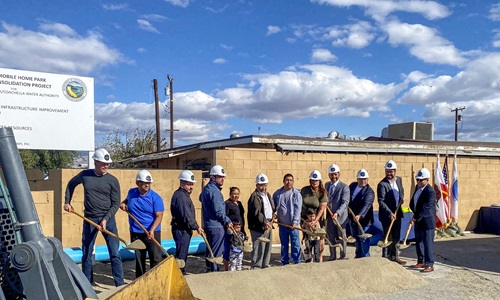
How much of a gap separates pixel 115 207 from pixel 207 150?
5920 mm

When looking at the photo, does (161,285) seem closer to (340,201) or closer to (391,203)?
(340,201)

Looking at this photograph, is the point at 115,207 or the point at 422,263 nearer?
the point at 115,207

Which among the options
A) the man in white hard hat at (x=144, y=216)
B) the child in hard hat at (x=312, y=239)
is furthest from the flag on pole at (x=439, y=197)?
the man in white hard hat at (x=144, y=216)

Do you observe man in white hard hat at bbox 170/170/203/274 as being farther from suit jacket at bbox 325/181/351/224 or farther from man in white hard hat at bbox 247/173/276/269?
suit jacket at bbox 325/181/351/224

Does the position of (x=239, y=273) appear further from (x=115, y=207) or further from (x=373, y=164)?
(x=373, y=164)

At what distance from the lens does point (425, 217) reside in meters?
8.06

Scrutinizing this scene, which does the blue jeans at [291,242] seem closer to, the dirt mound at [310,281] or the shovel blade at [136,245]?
the dirt mound at [310,281]

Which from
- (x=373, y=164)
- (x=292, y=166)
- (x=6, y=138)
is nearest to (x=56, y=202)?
(x=292, y=166)

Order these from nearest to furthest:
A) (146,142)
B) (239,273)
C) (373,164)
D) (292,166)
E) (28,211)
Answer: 1. (28,211)
2. (239,273)
3. (292,166)
4. (373,164)
5. (146,142)

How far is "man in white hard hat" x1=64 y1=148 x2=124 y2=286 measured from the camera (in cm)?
641

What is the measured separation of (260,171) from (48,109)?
4.73m

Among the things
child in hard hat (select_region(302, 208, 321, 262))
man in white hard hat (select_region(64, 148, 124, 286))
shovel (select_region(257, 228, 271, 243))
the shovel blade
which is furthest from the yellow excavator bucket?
child in hard hat (select_region(302, 208, 321, 262))

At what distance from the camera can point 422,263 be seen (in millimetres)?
8469

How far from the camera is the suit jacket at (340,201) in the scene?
8.32 meters
